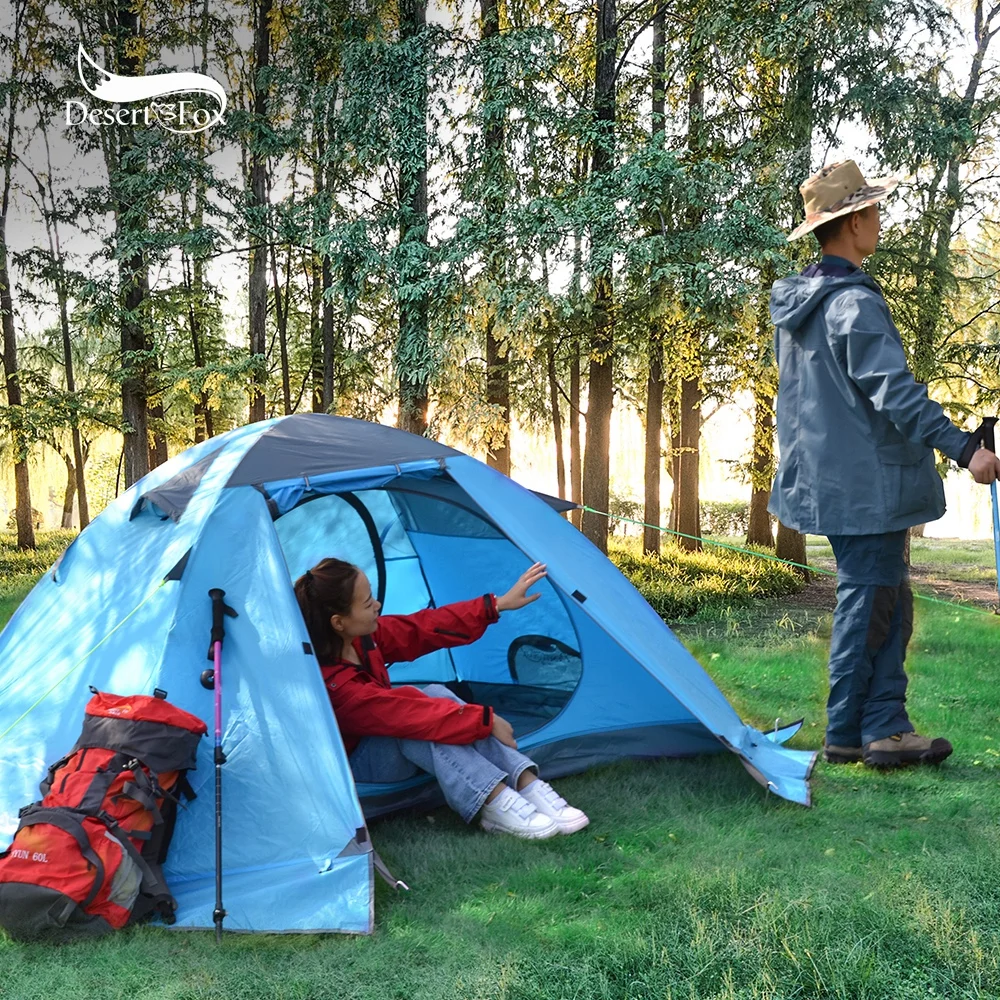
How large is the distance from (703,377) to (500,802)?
8393 millimetres

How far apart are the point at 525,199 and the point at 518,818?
702 cm

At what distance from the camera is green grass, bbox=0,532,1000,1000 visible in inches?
94.9

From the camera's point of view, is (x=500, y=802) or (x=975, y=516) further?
(x=975, y=516)

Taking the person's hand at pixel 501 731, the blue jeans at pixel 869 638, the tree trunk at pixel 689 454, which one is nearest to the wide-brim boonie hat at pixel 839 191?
the blue jeans at pixel 869 638

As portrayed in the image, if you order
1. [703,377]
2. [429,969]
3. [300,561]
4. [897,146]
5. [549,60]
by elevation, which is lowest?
[429,969]

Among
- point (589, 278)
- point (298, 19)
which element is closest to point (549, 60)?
point (589, 278)

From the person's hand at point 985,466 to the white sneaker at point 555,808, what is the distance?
173 cm

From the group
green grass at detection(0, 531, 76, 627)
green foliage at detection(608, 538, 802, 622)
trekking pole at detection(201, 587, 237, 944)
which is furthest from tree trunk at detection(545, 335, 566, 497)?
trekking pole at detection(201, 587, 237, 944)

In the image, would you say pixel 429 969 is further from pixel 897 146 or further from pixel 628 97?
pixel 628 97

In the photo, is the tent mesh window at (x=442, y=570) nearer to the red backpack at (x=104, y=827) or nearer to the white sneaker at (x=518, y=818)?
the white sneaker at (x=518, y=818)

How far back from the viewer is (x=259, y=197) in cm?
1156

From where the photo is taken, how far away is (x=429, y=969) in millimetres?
2508

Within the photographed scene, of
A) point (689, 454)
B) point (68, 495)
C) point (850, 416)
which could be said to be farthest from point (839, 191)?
point (68, 495)

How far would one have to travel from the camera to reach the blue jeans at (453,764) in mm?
3283
